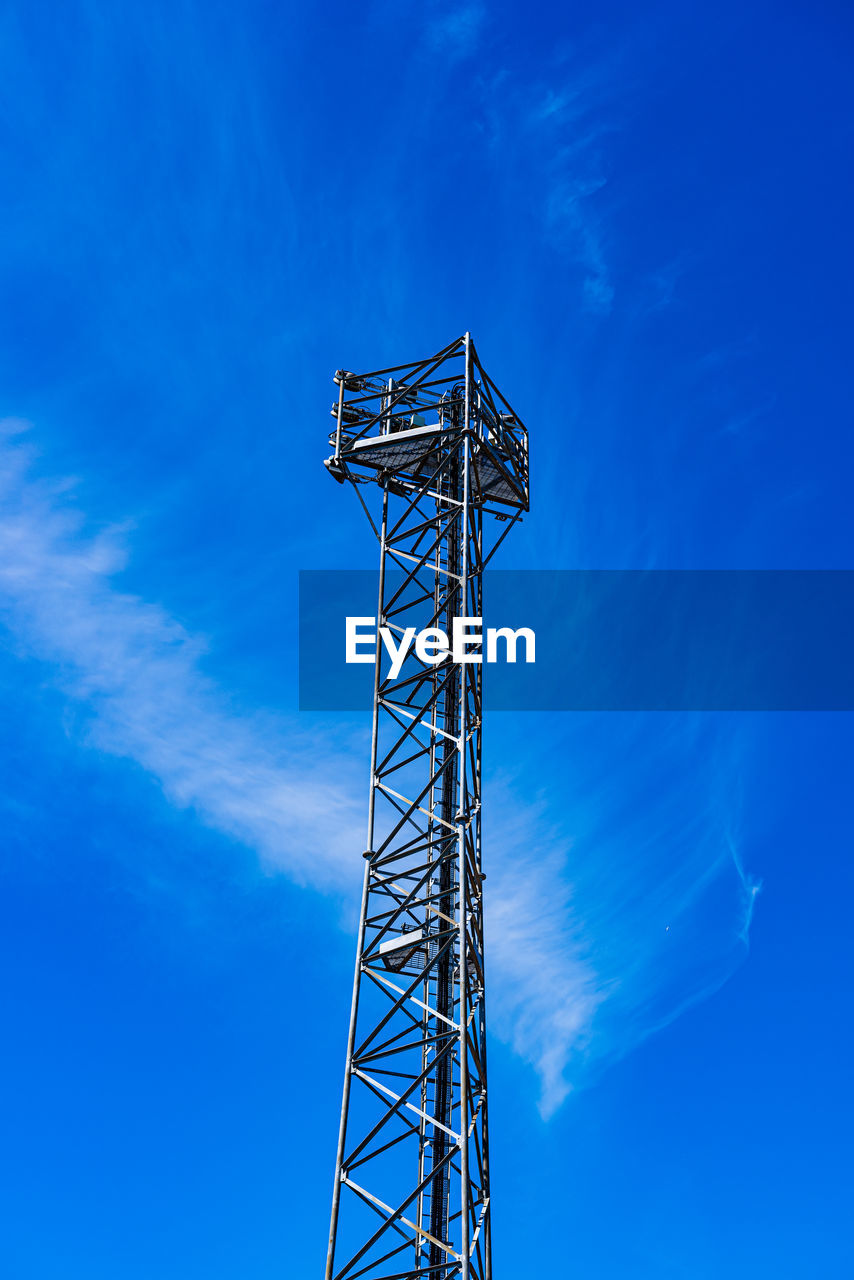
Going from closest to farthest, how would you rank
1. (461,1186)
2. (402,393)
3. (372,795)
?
(461,1186), (372,795), (402,393)

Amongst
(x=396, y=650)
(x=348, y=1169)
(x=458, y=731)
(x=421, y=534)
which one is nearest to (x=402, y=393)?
(x=421, y=534)

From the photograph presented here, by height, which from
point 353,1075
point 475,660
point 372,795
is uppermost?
point 475,660

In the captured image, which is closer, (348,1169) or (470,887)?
(348,1169)

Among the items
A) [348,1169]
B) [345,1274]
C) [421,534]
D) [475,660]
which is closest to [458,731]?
[475,660]

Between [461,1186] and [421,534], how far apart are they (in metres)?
19.0

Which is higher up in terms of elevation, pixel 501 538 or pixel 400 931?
pixel 501 538

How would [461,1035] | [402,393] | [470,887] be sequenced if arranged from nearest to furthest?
[461,1035] → [470,887] → [402,393]

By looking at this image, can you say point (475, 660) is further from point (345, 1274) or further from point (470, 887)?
point (345, 1274)

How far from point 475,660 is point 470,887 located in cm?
650

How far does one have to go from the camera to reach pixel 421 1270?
84.0 feet

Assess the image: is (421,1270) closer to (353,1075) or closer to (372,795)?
(353,1075)

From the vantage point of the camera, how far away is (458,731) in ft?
106

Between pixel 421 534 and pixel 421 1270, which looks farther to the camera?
pixel 421 534

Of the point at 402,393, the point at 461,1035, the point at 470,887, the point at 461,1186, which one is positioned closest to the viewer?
the point at 461,1186
